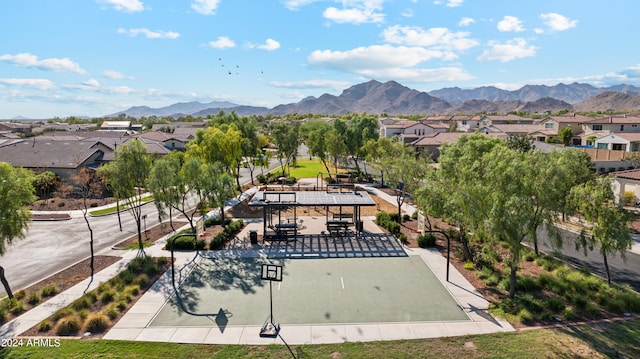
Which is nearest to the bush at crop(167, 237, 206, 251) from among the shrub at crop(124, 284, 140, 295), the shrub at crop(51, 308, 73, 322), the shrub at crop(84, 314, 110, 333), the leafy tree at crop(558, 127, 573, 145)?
the shrub at crop(124, 284, 140, 295)

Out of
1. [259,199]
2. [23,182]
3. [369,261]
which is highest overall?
[23,182]

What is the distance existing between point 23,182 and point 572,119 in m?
98.1

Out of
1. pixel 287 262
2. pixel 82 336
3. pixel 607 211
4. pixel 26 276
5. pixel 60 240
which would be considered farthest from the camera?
pixel 60 240

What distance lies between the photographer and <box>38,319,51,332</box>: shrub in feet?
49.0

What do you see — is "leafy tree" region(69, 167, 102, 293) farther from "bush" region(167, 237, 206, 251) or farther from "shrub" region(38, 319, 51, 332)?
"shrub" region(38, 319, 51, 332)

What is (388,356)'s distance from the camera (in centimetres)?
1310

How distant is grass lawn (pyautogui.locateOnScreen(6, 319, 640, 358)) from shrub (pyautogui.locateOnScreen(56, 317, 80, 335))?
24.7 inches

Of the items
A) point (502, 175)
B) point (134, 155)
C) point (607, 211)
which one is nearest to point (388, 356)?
point (502, 175)

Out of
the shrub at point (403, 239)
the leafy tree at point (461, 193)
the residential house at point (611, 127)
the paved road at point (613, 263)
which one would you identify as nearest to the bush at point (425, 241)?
the shrub at point (403, 239)

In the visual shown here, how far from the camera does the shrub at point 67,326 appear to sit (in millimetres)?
14734

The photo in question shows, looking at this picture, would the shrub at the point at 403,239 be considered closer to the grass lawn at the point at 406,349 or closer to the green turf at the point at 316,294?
the green turf at the point at 316,294

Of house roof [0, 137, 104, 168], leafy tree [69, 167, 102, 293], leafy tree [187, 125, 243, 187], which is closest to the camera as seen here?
leafy tree [69, 167, 102, 293]

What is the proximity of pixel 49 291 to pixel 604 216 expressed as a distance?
89.9ft

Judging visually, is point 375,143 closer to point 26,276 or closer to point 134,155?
point 134,155
